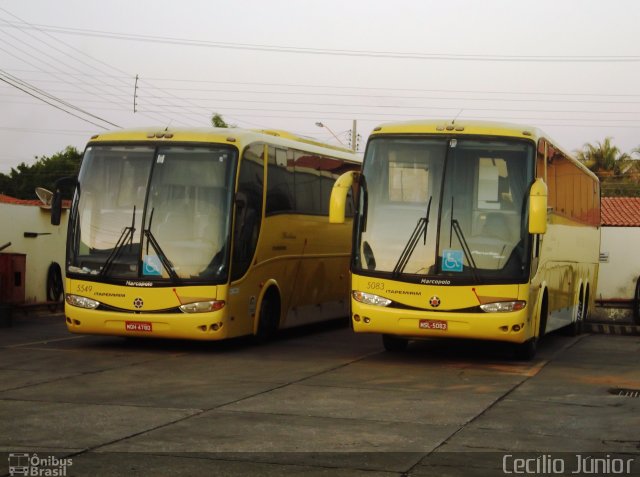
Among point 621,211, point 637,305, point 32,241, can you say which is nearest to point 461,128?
point 32,241

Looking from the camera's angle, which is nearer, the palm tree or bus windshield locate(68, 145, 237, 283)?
bus windshield locate(68, 145, 237, 283)

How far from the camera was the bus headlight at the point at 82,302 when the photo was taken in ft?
57.6

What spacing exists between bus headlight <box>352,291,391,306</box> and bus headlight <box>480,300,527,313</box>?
1.34 metres

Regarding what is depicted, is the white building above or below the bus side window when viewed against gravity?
below

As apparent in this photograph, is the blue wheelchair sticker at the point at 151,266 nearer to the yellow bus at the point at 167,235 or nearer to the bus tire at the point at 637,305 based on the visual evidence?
the yellow bus at the point at 167,235

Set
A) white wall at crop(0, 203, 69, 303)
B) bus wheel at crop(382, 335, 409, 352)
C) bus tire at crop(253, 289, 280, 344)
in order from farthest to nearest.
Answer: white wall at crop(0, 203, 69, 303) < bus tire at crop(253, 289, 280, 344) < bus wheel at crop(382, 335, 409, 352)

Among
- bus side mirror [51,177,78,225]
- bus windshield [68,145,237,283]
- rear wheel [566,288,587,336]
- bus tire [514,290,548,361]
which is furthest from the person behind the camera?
rear wheel [566,288,587,336]

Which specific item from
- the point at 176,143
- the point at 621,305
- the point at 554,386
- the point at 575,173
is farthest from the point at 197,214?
the point at 621,305

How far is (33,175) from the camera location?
8088cm

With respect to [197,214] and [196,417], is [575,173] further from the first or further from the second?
[196,417]

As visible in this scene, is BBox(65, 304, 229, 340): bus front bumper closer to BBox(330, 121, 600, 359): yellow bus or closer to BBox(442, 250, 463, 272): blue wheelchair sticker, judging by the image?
BBox(330, 121, 600, 359): yellow bus

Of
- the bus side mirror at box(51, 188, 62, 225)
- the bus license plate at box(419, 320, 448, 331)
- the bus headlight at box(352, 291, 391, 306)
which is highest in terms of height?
the bus side mirror at box(51, 188, 62, 225)

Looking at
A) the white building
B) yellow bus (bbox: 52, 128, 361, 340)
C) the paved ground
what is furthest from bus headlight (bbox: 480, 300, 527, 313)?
the white building

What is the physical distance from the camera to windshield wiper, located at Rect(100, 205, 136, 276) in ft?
57.3
